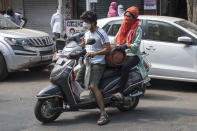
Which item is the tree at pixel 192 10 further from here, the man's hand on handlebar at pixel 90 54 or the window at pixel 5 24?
the man's hand on handlebar at pixel 90 54

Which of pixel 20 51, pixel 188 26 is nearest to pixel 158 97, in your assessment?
pixel 188 26

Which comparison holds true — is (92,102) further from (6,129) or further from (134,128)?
(6,129)

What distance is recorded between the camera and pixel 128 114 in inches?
242

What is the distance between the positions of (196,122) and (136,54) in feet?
4.79

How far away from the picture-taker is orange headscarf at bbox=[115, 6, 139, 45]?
5.99m

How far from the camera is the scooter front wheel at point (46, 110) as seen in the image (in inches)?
215

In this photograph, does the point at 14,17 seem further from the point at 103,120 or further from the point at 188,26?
the point at 103,120

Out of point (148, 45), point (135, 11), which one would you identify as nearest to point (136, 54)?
point (135, 11)

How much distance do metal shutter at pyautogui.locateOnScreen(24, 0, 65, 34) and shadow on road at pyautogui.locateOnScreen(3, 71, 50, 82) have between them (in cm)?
670

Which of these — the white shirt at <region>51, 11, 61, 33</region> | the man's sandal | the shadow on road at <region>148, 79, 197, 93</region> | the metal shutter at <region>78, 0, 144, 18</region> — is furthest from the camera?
the metal shutter at <region>78, 0, 144, 18</region>

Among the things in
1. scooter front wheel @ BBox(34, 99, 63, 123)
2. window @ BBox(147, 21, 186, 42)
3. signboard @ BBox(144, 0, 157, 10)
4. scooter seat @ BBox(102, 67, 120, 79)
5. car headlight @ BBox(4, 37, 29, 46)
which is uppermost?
signboard @ BBox(144, 0, 157, 10)

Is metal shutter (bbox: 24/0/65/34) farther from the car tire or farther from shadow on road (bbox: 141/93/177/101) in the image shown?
shadow on road (bbox: 141/93/177/101)

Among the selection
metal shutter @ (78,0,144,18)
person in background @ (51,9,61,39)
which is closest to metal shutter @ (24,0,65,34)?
metal shutter @ (78,0,144,18)

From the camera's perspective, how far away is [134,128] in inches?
212
